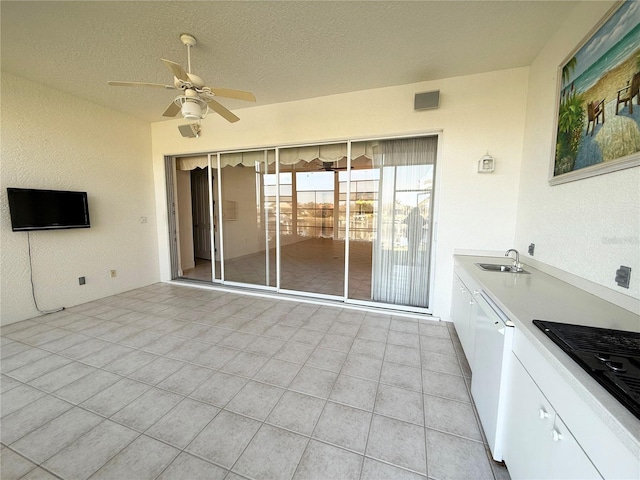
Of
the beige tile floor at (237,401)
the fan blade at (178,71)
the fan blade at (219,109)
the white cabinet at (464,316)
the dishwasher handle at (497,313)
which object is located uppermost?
the fan blade at (178,71)

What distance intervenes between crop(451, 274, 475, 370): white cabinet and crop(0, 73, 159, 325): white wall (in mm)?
5080

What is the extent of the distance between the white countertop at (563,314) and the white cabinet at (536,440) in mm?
184

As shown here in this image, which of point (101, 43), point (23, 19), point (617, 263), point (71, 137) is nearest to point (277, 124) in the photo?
point (101, 43)

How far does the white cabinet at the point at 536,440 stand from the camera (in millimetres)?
809

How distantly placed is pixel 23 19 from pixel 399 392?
172 inches

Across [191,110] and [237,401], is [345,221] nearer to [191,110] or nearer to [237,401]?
[191,110]

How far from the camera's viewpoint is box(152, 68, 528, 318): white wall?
2799 mm

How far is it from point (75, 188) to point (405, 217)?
15.5 ft

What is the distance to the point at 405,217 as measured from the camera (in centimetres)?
337

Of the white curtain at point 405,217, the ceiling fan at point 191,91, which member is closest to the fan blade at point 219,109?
the ceiling fan at point 191,91

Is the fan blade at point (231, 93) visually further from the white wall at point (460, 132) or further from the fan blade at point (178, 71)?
the white wall at point (460, 132)

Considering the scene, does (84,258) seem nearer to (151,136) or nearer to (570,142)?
(151,136)

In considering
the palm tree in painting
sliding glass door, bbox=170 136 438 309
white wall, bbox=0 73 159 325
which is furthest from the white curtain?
white wall, bbox=0 73 159 325

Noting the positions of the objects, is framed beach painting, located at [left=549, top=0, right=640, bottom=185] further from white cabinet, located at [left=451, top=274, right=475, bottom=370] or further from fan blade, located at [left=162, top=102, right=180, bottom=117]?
fan blade, located at [left=162, top=102, right=180, bottom=117]
